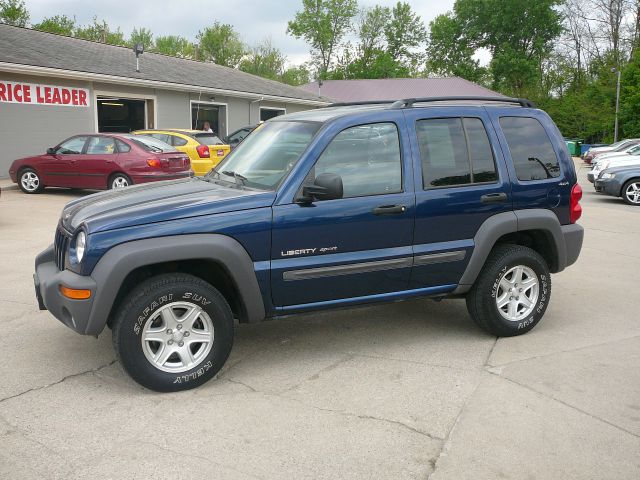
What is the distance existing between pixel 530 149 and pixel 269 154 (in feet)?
7.14

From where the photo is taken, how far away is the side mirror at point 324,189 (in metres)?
4.08

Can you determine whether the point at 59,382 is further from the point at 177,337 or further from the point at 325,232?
the point at 325,232

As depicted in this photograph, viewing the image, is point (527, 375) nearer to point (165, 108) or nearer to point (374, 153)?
point (374, 153)

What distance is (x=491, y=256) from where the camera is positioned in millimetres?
5066

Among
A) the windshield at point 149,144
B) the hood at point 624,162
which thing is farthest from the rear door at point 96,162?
the hood at point 624,162

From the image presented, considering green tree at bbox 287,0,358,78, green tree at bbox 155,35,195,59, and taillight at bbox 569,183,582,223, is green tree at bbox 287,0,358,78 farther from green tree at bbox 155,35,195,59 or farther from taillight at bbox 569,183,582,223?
taillight at bbox 569,183,582,223

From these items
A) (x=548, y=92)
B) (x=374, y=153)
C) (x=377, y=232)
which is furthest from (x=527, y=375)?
(x=548, y=92)

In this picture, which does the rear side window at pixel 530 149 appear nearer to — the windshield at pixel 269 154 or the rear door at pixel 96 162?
the windshield at pixel 269 154

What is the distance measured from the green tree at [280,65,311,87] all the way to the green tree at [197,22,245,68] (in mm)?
6761

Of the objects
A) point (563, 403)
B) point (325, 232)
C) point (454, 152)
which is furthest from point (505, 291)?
point (325, 232)

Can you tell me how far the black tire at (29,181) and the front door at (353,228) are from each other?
12.6 m

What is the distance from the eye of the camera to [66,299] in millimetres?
3885

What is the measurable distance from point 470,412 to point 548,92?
6557 centimetres

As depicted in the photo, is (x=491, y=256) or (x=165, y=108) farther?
(x=165, y=108)
